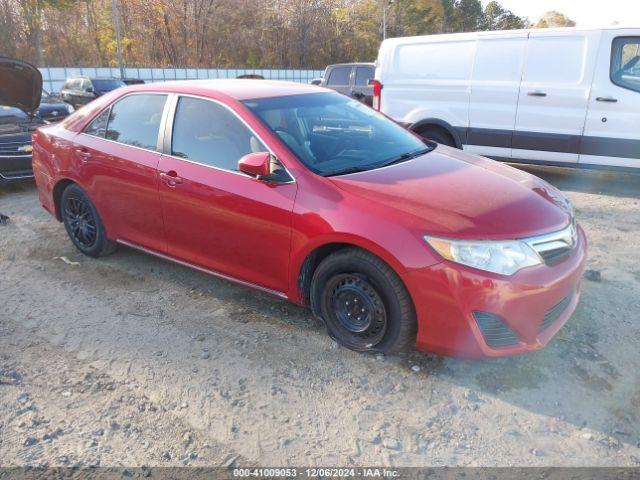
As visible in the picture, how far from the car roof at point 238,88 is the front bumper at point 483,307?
73.0 inches

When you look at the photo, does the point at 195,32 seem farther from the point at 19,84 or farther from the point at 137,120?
the point at 137,120

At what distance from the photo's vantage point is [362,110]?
4.21 metres

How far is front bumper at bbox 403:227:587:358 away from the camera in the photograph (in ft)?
8.68

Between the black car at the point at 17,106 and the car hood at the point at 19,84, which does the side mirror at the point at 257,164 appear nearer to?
the black car at the point at 17,106

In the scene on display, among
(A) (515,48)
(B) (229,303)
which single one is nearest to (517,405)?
(B) (229,303)

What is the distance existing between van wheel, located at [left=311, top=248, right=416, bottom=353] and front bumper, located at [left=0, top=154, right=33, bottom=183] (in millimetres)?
5382

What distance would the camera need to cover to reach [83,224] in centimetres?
462

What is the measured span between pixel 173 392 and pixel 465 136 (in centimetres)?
585

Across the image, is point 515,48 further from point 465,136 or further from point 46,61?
point 46,61

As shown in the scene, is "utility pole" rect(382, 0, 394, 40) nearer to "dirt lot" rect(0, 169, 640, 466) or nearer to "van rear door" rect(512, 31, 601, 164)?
"van rear door" rect(512, 31, 601, 164)

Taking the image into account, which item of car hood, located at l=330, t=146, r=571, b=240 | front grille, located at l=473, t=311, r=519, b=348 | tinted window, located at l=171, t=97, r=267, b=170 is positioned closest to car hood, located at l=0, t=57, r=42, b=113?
tinted window, located at l=171, t=97, r=267, b=170

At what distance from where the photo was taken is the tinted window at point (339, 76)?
43.2 feet

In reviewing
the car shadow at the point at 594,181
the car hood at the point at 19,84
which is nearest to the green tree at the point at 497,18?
the car shadow at the point at 594,181

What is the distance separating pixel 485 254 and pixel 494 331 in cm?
41
